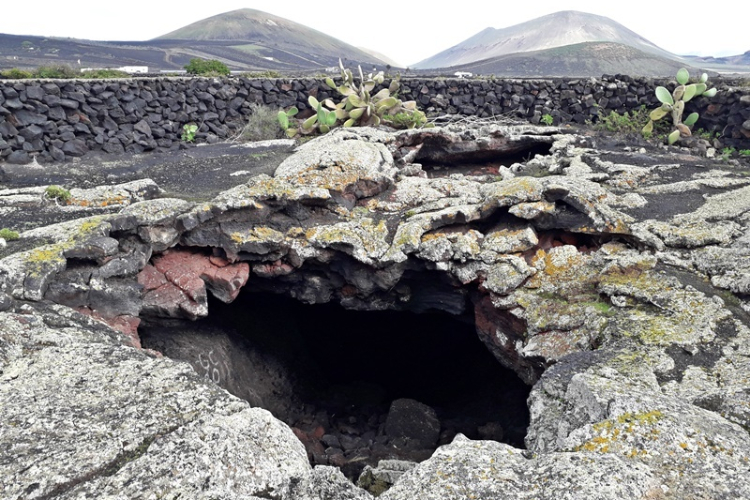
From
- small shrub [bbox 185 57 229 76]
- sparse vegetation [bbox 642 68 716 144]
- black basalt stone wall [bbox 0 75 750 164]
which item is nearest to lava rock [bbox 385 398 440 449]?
black basalt stone wall [bbox 0 75 750 164]

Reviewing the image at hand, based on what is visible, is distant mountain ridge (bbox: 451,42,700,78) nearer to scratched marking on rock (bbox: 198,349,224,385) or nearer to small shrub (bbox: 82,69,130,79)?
small shrub (bbox: 82,69,130,79)

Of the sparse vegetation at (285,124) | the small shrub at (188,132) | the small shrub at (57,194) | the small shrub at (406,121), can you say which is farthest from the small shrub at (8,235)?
the small shrub at (406,121)

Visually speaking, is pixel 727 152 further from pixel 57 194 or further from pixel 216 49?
pixel 216 49

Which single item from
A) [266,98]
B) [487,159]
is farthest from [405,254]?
[266,98]

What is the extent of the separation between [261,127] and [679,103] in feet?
47.7

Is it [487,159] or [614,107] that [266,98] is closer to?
[487,159]

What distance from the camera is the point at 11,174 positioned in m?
15.1

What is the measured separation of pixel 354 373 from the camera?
15.2 metres

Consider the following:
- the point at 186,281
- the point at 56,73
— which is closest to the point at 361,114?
the point at 186,281

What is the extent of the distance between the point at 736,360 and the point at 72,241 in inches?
388

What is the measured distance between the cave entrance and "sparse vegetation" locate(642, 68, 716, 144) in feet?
35.2

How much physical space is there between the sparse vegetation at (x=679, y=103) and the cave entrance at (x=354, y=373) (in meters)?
10.7

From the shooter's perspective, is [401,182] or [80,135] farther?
[80,135]

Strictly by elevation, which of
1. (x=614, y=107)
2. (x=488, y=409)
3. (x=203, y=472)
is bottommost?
(x=488, y=409)
